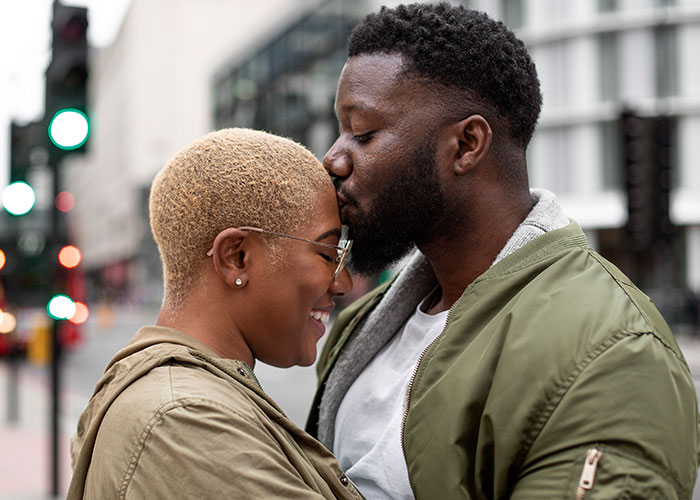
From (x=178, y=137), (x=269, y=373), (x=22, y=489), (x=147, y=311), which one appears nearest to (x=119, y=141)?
(x=178, y=137)

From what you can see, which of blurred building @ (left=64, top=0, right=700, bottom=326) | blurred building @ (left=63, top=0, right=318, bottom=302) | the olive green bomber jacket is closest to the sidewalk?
blurred building @ (left=64, top=0, right=700, bottom=326)

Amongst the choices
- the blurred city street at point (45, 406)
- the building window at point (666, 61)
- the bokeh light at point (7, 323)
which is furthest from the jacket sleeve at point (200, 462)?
the building window at point (666, 61)

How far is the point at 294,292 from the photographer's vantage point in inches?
75.3

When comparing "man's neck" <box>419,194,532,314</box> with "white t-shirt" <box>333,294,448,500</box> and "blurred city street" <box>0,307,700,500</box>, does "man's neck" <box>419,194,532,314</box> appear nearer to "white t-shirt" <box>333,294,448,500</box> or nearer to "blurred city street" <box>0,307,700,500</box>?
"white t-shirt" <box>333,294,448,500</box>

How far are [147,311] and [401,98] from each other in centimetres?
→ 4885

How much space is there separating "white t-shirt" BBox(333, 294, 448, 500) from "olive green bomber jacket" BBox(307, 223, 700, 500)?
172 millimetres

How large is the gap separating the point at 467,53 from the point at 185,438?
1.21 metres

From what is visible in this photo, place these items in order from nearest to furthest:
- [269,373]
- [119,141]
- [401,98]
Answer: [401,98] < [269,373] < [119,141]

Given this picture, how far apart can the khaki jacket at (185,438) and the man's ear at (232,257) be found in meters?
0.20

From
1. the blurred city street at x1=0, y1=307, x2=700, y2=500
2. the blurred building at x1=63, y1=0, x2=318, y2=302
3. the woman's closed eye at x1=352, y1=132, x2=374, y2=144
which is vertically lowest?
the blurred city street at x1=0, y1=307, x2=700, y2=500

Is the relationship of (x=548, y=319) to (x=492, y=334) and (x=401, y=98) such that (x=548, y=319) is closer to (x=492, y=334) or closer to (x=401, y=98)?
(x=492, y=334)

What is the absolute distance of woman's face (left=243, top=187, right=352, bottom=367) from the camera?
6.16 feet

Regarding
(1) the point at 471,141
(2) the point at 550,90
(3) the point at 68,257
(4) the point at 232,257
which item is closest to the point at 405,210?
(1) the point at 471,141

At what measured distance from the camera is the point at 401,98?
6.81ft
